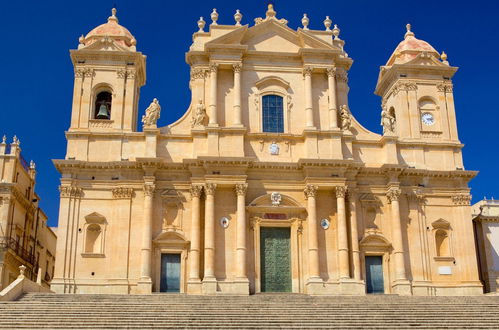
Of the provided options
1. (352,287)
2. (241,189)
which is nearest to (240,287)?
(241,189)

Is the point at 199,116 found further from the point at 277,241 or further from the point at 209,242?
the point at 277,241

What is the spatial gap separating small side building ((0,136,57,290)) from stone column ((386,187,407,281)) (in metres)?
16.6

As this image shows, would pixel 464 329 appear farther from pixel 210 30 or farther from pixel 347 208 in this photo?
pixel 210 30

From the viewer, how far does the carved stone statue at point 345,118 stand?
32.4 m

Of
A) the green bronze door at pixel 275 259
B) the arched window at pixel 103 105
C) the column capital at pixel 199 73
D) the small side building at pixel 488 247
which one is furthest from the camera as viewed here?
the small side building at pixel 488 247

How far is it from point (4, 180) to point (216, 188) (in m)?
12.3

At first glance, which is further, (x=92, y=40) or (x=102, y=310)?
(x=92, y=40)

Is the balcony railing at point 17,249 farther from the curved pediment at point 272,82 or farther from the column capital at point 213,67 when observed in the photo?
the curved pediment at point 272,82

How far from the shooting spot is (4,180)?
3475 cm

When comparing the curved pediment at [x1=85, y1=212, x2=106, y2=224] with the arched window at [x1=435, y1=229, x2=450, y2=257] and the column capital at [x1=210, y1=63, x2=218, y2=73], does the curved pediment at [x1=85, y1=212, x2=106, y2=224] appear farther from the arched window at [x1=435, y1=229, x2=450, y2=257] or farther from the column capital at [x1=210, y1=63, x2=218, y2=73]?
the arched window at [x1=435, y1=229, x2=450, y2=257]

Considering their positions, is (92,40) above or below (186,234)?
above

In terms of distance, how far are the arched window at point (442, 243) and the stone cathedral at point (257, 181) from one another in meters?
0.11

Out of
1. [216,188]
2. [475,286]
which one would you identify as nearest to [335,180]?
[216,188]

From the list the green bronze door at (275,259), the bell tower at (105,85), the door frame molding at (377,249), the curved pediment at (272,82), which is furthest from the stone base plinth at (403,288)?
the bell tower at (105,85)
